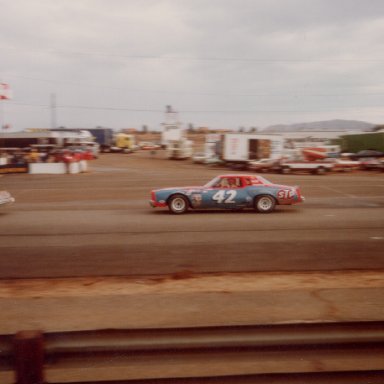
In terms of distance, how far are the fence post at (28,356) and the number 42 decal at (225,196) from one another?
12.0 m

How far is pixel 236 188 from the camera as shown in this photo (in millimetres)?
14969

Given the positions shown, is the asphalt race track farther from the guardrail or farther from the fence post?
the fence post

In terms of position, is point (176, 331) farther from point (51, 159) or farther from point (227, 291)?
point (51, 159)

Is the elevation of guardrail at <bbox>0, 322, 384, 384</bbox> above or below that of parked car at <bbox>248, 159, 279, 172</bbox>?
above

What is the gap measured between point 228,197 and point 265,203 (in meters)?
1.15

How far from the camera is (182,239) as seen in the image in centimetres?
1095

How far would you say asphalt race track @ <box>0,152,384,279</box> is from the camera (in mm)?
8688

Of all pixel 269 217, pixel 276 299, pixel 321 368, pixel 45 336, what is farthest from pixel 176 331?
pixel 269 217

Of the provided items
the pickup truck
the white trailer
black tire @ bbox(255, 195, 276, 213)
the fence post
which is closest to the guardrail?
the fence post

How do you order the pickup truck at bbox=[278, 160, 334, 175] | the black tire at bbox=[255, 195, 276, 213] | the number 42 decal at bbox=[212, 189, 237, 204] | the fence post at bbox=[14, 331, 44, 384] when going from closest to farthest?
the fence post at bbox=[14, 331, 44, 384], the number 42 decal at bbox=[212, 189, 237, 204], the black tire at bbox=[255, 195, 276, 213], the pickup truck at bbox=[278, 160, 334, 175]

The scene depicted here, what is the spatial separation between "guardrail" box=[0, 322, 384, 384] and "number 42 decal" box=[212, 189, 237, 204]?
1155 cm

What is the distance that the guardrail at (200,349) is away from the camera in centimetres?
301

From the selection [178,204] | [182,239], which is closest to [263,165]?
[178,204]

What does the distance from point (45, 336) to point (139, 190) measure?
2095cm
